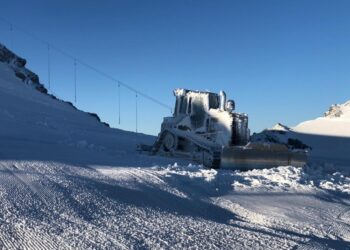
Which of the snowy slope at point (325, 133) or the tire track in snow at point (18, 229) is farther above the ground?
the snowy slope at point (325, 133)

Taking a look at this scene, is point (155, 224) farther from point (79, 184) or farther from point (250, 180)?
point (250, 180)

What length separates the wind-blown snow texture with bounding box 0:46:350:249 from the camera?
21.8ft

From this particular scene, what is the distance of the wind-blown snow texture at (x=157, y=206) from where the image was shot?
665cm

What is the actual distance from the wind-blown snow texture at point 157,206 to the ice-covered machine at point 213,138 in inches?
92.1

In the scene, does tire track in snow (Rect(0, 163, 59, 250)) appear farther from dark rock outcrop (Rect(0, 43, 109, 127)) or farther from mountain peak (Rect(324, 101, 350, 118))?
mountain peak (Rect(324, 101, 350, 118))

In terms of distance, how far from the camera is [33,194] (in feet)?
27.7

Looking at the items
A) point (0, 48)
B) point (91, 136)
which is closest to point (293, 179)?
point (91, 136)

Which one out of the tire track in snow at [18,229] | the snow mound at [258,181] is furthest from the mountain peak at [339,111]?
the tire track in snow at [18,229]

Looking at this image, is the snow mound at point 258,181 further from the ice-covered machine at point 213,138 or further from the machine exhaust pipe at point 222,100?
the machine exhaust pipe at point 222,100

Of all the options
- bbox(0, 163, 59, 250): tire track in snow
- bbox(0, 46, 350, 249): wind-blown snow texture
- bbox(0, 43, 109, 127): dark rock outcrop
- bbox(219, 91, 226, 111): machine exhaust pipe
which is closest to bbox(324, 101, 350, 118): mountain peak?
bbox(0, 43, 109, 127): dark rock outcrop

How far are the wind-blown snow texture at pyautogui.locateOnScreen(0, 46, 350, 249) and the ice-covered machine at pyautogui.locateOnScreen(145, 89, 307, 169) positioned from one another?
234 centimetres

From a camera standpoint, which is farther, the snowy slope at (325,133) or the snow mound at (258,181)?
the snowy slope at (325,133)

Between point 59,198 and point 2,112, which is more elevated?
point 2,112

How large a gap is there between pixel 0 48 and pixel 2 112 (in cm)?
3288
